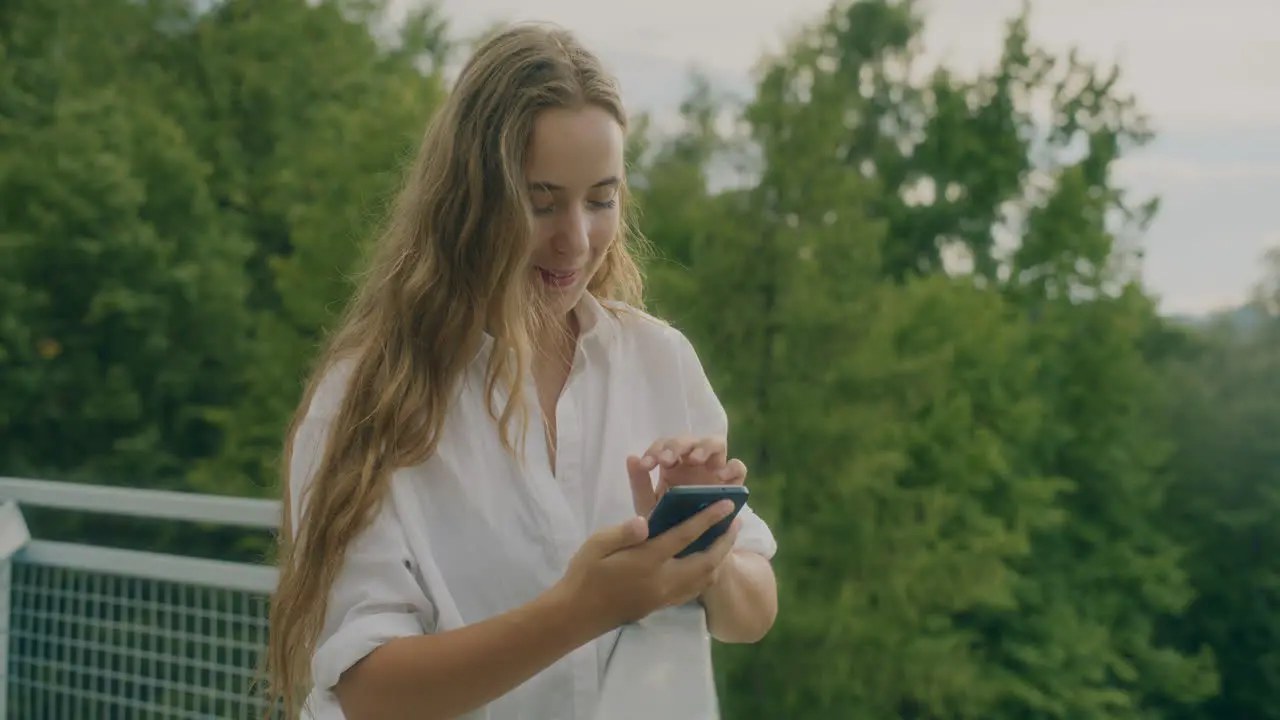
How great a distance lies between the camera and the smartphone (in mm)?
1273

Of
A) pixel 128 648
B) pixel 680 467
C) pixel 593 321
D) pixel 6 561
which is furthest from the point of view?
pixel 6 561

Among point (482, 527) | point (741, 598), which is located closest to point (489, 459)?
point (482, 527)

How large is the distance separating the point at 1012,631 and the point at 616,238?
21.5 meters

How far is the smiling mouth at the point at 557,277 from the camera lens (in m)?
1.48

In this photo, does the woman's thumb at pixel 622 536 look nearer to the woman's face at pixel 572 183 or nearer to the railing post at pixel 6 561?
the woman's face at pixel 572 183

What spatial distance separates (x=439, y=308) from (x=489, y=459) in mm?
160

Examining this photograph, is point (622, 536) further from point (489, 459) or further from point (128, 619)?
point (128, 619)

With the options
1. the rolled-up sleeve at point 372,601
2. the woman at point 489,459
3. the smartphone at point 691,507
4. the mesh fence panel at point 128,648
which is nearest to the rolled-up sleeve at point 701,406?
the woman at point 489,459

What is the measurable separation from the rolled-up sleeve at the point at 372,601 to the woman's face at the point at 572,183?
0.29 meters

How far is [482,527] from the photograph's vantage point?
1405 mm

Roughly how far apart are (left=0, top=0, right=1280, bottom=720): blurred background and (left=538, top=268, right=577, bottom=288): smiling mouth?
11.7m

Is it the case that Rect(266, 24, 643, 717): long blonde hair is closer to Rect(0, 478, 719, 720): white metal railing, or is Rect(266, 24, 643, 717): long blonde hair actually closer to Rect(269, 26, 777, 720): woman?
Rect(269, 26, 777, 720): woman

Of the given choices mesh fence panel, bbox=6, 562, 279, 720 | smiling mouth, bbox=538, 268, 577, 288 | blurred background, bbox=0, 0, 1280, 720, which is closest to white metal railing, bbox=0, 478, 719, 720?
mesh fence panel, bbox=6, 562, 279, 720

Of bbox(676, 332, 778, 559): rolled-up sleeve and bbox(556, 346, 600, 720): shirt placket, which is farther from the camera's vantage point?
bbox(676, 332, 778, 559): rolled-up sleeve
